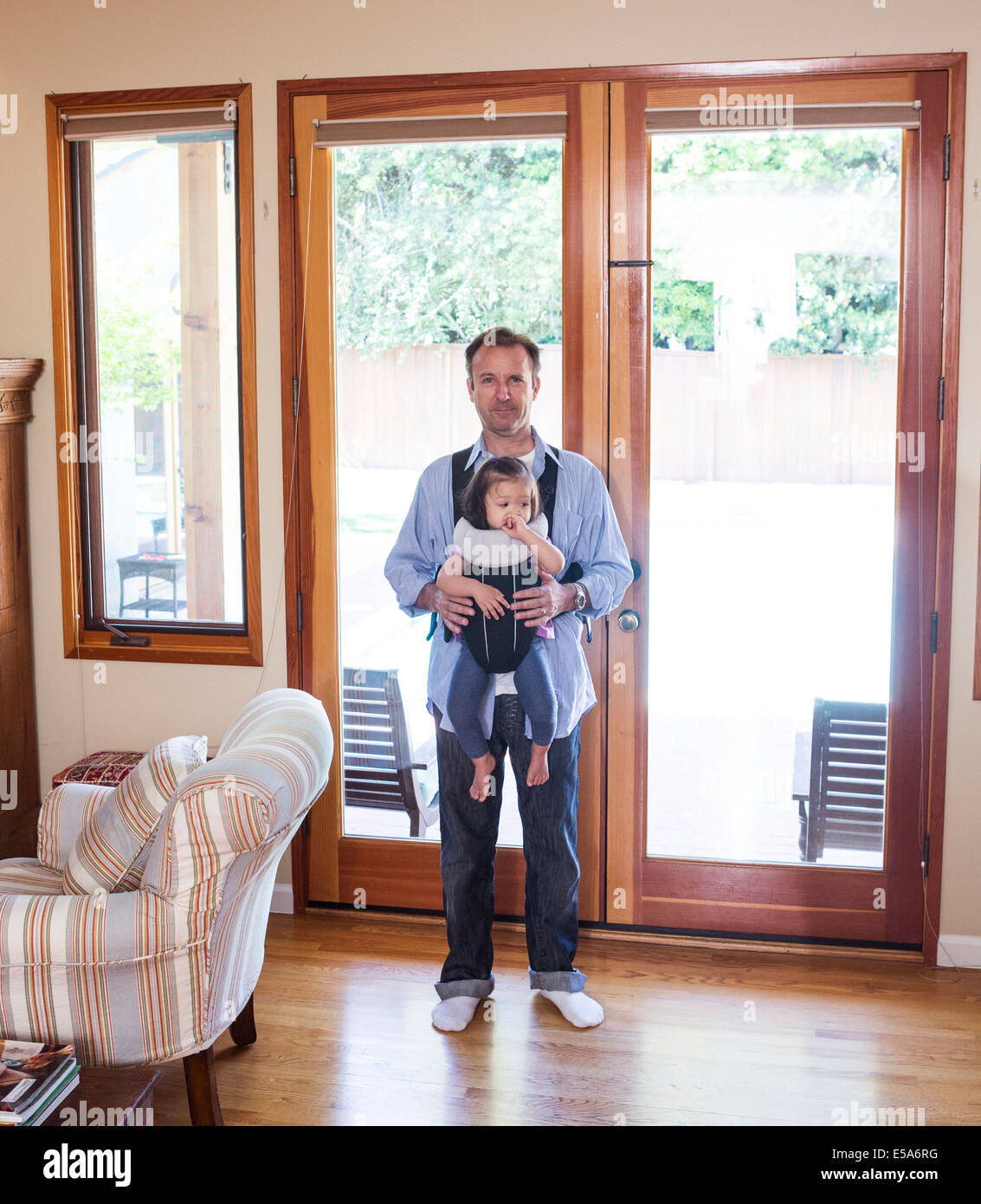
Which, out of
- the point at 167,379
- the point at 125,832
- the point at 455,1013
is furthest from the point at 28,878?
the point at 167,379

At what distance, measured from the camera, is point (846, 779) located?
335 cm

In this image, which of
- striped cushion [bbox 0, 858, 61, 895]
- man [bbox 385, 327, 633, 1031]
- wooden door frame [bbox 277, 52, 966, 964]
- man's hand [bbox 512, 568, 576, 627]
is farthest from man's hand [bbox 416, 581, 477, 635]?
striped cushion [bbox 0, 858, 61, 895]

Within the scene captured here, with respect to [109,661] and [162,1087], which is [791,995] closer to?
[162,1087]

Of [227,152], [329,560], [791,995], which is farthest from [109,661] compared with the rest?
[791,995]

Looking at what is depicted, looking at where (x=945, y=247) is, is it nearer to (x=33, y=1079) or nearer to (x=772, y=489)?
(x=772, y=489)

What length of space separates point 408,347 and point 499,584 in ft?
3.05

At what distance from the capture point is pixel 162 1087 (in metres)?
2.67

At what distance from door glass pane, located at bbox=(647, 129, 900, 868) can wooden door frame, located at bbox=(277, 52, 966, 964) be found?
5.5 inches

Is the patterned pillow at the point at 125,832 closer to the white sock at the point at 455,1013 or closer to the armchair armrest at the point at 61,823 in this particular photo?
the armchair armrest at the point at 61,823

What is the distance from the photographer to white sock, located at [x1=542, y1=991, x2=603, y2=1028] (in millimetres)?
2924

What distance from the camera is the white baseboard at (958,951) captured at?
3.30 meters

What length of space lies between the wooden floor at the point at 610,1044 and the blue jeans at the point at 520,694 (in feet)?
2.50
